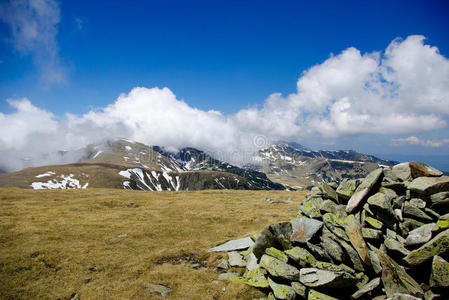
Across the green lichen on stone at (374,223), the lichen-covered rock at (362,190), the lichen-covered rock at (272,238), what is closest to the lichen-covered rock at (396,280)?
the green lichen on stone at (374,223)

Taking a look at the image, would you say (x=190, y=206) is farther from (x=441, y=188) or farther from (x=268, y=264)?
(x=441, y=188)

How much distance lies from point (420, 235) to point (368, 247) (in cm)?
320

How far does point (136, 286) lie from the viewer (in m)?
16.9

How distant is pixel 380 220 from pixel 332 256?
4.85 meters

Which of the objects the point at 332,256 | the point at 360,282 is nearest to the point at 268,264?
the point at 332,256

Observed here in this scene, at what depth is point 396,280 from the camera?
537 inches

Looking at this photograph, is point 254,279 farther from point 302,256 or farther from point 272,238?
point 302,256

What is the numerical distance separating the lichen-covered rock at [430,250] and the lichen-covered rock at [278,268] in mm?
7054

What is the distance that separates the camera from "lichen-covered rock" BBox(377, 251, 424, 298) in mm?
13136

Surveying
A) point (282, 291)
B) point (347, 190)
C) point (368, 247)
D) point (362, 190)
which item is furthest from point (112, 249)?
point (362, 190)

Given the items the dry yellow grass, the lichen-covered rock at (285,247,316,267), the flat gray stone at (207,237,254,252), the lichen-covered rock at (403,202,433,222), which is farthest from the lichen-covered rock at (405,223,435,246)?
the flat gray stone at (207,237,254,252)

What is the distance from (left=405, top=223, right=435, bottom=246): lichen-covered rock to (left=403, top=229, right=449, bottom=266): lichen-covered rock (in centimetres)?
72

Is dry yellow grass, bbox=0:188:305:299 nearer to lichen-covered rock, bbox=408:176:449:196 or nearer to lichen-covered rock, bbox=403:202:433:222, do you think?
lichen-covered rock, bbox=403:202:433:222

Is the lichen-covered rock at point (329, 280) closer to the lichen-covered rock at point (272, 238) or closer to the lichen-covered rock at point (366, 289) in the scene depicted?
the lichen-covered rock at point (366, 289)
